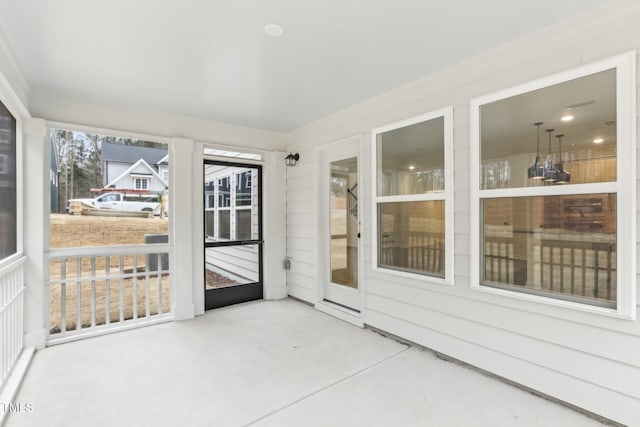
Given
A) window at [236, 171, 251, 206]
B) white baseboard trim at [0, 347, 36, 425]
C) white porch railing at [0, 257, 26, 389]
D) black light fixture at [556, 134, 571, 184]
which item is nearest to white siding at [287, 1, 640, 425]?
black light fixture at [556, 134, 571, 184]

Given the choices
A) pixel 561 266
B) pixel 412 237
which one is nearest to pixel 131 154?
pixel 412 237

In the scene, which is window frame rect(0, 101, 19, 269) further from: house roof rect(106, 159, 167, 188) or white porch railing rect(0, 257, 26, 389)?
house roof rect(106, 159, 167, 188)

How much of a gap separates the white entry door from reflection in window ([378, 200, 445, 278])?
420 mm

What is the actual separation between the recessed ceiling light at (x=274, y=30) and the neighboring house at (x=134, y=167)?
235 cm

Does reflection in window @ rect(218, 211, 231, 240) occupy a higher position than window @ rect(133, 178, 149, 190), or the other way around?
window @ rect(133, 178, 149, 190)

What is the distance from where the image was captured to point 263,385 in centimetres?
236

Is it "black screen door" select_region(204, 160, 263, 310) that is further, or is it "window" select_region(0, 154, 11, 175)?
"black screen door" select_region(204, 160, 263, 310)

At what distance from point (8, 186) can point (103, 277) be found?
1.28 meters

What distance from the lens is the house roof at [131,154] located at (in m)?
3.56

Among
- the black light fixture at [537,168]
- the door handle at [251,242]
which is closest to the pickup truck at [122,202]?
the door handle at [251,242]

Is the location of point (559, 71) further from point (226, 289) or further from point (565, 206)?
point (226, 289)

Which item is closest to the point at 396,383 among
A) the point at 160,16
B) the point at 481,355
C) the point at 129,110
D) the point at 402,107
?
the point at 481,355

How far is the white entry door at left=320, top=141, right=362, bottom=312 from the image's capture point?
12.8ft

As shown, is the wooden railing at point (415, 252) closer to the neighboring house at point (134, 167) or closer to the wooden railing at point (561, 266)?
the wooden railing at point (561, 266)
